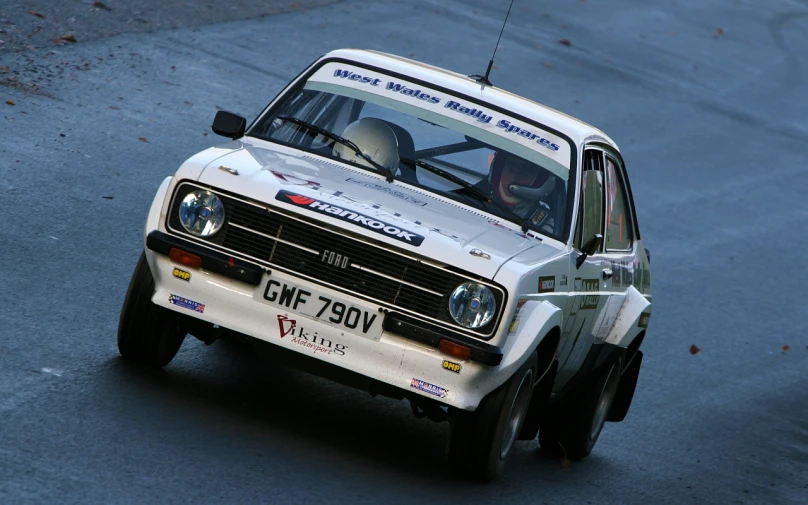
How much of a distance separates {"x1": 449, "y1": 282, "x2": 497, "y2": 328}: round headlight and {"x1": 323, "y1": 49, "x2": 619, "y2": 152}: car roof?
1.80 m

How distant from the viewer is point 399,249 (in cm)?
620

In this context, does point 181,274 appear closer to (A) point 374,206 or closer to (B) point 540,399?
(A) point 374,206

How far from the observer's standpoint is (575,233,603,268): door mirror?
7.29 m

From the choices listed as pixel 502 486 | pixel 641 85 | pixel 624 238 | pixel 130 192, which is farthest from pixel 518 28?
pixel 502 486

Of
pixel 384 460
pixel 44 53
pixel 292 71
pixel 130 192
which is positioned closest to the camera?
pixel 384 460

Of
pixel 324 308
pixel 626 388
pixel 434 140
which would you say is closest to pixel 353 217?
pixel 324 308

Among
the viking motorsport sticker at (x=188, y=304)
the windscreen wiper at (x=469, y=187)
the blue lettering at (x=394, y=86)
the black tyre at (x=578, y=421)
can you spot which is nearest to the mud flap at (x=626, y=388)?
the black tyre at (x=578, y=421)

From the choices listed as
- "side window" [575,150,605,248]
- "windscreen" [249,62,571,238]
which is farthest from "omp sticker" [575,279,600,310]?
"windscreen" [249,62,571,238]

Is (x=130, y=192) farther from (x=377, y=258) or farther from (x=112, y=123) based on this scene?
(x=377, y=258)

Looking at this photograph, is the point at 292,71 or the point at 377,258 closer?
the point at 377,258

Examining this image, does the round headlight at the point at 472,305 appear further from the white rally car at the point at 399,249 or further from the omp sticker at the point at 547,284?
the omp sticker at the point at 547,284

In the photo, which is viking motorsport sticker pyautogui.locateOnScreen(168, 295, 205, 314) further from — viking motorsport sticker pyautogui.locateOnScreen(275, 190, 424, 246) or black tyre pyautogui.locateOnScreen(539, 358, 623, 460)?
black tyre pyautogui.locateOnScreen(539, 358, 623, 460)

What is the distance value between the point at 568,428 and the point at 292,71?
998cm

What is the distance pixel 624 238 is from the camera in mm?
8609
